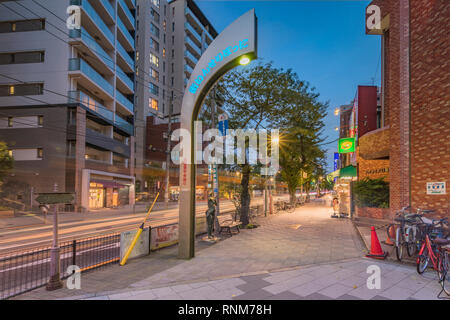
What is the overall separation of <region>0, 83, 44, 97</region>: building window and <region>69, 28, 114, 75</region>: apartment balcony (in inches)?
210

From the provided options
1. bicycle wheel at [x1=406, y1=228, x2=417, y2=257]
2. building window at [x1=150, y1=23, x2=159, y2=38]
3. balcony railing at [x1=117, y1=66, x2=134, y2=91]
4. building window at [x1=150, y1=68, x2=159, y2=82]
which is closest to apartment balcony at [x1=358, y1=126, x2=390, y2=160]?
bicycle wheel at [x1=406, y1=228, x2=417, y2=257]

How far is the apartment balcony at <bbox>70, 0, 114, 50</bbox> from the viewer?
2462cm

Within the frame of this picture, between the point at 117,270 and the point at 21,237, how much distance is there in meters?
8.90

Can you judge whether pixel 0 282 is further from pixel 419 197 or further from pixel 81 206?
pixel 81 206

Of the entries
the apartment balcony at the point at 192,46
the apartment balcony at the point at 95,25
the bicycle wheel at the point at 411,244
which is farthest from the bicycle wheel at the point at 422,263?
the apartment balcony at the point at 192,46

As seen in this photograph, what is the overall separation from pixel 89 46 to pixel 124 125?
1199cm

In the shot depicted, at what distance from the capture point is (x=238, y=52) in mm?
6773

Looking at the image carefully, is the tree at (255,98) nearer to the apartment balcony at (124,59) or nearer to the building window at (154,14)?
the apartment balcony at (124,59)

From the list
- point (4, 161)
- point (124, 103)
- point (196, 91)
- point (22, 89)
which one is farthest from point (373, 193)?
point (124, 103)

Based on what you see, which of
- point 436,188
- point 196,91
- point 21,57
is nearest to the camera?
point 196,91

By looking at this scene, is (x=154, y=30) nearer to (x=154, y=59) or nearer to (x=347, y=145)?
(x=154, y=59)

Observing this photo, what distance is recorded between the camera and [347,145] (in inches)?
769

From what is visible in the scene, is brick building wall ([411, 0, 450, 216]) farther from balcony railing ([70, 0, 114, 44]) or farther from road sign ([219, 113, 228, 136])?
balcony railing ([70, 0, 114, 44])
